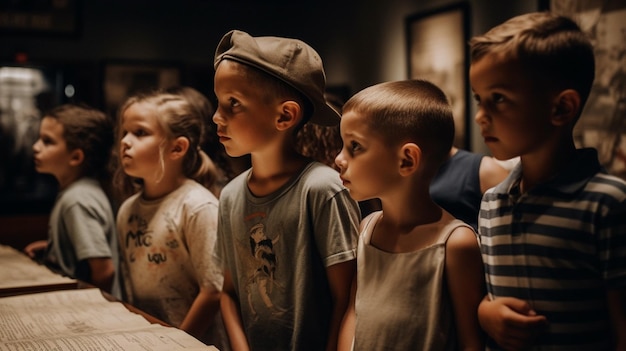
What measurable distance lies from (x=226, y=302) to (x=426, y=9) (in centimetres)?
339

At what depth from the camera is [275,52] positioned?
146cm

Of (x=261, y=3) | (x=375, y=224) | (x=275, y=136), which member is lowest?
(x=375, y=224)

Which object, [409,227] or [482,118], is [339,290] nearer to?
[409,227]

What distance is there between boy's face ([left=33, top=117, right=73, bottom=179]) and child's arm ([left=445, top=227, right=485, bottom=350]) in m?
1.89

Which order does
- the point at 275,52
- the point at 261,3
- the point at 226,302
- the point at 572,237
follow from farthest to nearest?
the point at 261,3 → the point at 226,302 → the point at 275,52 → the point at 572,237

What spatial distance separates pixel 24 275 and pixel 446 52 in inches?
119

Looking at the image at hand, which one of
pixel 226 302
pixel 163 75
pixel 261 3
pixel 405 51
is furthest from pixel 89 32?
pixel 226 302

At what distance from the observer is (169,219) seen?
6.52 ft

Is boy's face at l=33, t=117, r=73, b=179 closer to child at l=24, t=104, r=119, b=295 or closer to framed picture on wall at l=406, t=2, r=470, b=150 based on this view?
child at l=24, t=104, r=119, b=295

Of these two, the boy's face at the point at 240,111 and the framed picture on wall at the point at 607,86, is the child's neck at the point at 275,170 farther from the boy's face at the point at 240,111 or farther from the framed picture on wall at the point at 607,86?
the framed picture on wall at the point at 607,86

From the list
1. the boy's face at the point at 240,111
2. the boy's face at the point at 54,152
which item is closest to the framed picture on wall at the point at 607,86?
the boy's face at the point at 240,111

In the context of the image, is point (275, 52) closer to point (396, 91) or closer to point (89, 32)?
point (396, 91)

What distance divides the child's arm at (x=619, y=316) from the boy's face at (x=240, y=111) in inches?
30.1

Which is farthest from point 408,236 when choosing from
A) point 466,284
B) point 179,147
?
point 179,147
